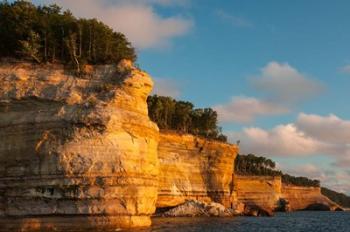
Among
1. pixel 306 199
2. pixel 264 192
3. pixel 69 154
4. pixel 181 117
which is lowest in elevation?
pixel 306 199

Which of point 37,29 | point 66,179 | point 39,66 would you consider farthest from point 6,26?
point 66,179

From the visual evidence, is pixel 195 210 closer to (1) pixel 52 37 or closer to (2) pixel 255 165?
(1) pixel 52 37

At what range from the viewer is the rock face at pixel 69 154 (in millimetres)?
31625

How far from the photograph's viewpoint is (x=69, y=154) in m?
32.2

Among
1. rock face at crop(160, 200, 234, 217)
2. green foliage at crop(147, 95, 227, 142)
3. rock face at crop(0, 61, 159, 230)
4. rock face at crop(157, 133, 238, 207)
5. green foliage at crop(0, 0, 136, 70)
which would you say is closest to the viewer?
rock face at crop(0, 61, 159, 230)

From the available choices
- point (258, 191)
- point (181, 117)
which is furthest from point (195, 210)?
point (258, 191)

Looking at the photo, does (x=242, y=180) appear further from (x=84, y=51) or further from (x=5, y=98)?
(x=5, y=98)

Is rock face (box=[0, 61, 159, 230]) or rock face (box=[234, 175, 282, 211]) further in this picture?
rock face (box=[234, 175, 282, 211])

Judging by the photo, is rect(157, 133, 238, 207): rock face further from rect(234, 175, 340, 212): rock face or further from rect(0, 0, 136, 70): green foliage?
rect(0, 0, 136, 70): green foliage

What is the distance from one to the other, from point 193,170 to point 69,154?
36.9 m

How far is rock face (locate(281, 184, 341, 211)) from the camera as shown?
130 metres

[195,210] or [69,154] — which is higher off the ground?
[69,154]

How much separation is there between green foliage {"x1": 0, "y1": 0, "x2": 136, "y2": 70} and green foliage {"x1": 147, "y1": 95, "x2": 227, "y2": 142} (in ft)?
105

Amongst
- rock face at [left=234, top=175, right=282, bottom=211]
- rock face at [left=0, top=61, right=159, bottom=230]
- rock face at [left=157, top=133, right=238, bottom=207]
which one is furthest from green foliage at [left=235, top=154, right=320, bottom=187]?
rock face at [left=0, top=61, right=159, bottom=230]
